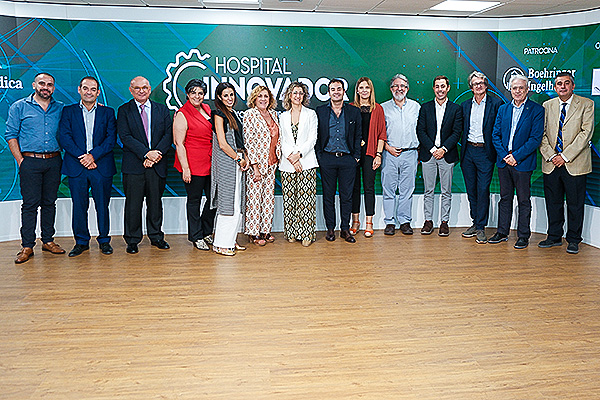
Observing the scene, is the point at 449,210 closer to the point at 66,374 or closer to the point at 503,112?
the point at 503,112

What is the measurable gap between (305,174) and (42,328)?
334cm

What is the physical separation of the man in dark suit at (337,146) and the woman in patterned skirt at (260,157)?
1.88 feet

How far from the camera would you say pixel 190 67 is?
274 inches

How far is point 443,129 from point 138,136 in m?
3.64

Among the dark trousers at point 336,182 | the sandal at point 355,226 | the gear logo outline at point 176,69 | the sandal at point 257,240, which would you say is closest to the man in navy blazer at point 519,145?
the sandal at point 355,226

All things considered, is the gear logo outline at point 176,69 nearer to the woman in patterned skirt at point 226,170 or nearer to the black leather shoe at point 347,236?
the woman in patterned skirt at point 226,170

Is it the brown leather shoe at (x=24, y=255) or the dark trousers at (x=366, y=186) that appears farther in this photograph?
the dark trousers at (x=366, y=186)

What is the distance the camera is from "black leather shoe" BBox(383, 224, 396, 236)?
702 cm

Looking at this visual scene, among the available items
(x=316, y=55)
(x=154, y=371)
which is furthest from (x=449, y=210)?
(x=154, y=371)

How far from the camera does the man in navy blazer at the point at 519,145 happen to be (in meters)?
6.25

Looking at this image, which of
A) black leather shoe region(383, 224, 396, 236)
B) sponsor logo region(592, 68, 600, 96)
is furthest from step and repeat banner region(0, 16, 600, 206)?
black leather shoe region(383, 224, 396, 236)

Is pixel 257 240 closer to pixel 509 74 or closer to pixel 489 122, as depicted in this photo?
pixel 489 122

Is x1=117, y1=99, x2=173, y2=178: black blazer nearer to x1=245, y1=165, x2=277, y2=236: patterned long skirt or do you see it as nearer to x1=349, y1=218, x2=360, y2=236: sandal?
x1=245, y1=165, x2=277, y2=236: patterned long skirt

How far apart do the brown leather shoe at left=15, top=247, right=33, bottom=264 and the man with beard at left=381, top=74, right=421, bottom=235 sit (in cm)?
411
